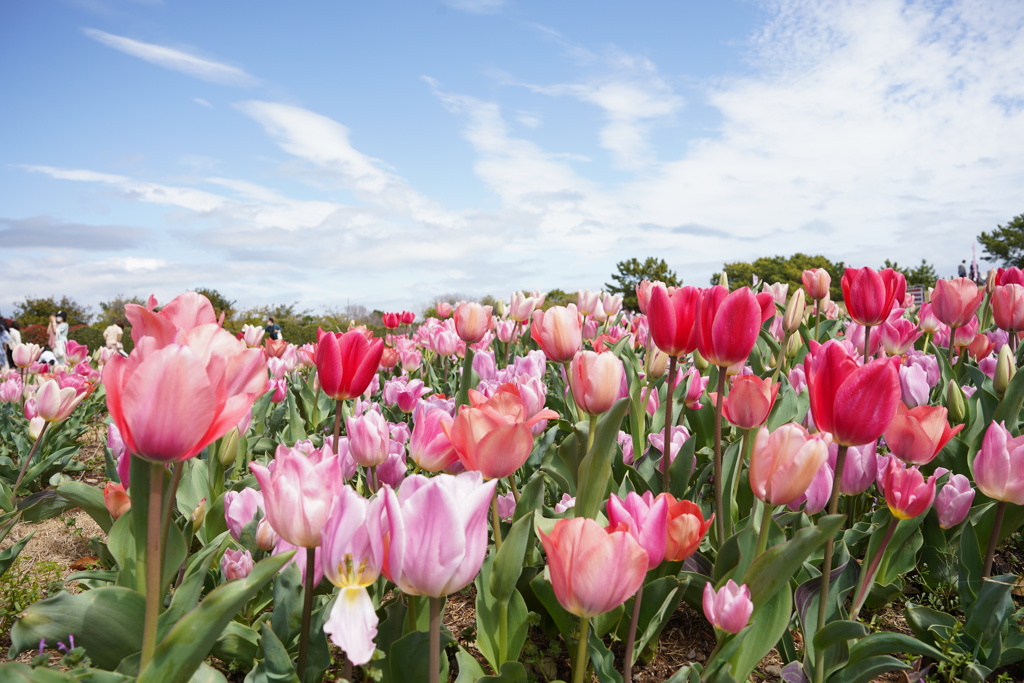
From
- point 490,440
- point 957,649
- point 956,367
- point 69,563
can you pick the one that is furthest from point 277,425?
point 956,367

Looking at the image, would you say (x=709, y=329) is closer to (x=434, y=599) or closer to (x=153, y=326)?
(x=434, y=599)

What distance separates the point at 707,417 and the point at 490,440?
1.83 metres

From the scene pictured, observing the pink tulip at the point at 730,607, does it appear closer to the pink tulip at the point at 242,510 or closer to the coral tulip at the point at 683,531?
the coral tulip at the point at 683,531

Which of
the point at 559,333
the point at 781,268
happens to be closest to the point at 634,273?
the point at 781,268

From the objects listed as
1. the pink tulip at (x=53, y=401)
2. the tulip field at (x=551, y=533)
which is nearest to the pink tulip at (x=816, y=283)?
the tulip field at (x=551, y=533)

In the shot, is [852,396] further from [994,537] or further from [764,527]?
[994,537]

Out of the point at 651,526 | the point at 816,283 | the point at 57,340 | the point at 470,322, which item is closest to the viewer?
the point at 651,526

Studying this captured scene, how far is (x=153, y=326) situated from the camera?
1102mm

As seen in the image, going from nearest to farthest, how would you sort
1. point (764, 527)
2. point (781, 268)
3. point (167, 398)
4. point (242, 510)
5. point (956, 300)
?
point (167, 398) → point (764, 527) → point (242, 510) → point (956, 300) → point (781, 268)

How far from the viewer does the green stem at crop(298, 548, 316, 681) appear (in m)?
1.20

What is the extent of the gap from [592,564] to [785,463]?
53 centimetres

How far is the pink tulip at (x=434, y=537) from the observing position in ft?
3.23

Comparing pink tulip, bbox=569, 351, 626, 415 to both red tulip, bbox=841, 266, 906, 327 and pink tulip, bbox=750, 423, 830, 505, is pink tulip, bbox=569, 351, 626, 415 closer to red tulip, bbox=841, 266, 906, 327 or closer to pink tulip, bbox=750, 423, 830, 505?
pink tulip, bbox=750, 423, 830, 505

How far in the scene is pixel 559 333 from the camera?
2305 mm
